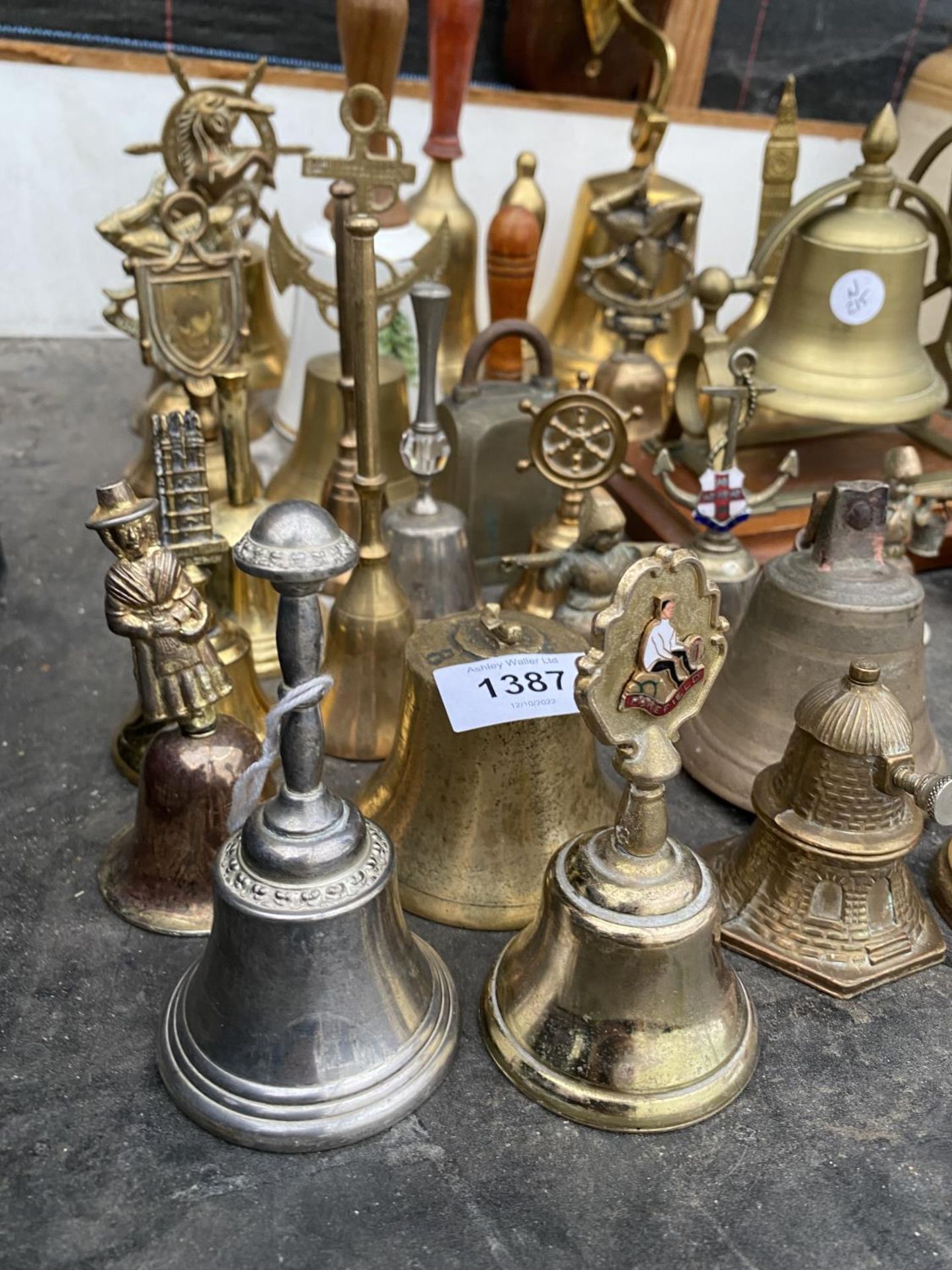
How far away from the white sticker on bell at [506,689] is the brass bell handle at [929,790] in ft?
1.08

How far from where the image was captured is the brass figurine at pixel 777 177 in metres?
2.07

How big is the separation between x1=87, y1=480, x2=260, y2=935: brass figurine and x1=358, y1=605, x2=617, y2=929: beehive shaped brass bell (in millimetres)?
196

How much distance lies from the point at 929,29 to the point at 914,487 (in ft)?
6.63

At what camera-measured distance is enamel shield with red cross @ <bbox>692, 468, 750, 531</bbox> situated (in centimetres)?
155

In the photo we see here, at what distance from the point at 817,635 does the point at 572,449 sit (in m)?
0.43

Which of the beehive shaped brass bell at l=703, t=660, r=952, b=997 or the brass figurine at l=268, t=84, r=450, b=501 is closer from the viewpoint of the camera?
the beehive shaped brass bell at l=703, t=660, r=952, b=997

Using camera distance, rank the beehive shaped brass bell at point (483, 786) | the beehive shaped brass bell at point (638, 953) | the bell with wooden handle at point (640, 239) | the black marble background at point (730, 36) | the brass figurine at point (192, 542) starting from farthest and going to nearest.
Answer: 1. the black marble background at point (730, 36)
2. the bell with wooden handle at point (640, 239)
3. the brass figurine at point (192, 542)
4. the beehive shaped brass bell at point (483, 786)
5. the beehive shaped brass bell at point (638, 953)

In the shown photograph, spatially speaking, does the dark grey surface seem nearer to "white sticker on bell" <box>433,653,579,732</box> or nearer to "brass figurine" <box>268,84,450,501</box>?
"white sticker on bell" <box>433,653,579,732</box>

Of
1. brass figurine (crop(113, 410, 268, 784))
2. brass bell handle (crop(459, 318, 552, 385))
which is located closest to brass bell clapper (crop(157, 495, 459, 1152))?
brass figurine (crop(113, 410, 268, 784))

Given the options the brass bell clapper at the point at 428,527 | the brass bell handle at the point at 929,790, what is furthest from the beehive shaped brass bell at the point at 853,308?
the brass bell handle at the point at 929,790

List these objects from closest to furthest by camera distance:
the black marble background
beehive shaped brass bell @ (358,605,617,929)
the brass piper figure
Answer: the brass piper figure < beehive shaped brass bell @ (358,605,617,929) < the black marble background

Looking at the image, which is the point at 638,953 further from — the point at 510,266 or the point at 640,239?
the point at 640,239

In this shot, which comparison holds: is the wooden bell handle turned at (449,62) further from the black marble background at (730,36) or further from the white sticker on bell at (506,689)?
the white sticker on bell at (506,689)

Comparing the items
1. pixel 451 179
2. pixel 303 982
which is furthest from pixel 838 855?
pixel 451 179
